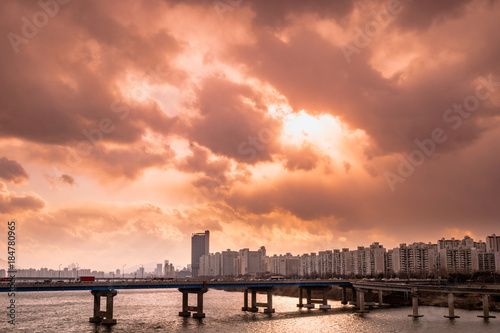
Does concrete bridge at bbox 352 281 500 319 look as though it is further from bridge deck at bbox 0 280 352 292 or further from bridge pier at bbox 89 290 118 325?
bridge pier at bbox 89 290 118 325

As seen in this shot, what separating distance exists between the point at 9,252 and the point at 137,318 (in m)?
66.8

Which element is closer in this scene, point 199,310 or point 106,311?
point 106,311

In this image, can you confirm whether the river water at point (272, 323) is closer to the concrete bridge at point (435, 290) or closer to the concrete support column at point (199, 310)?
the concrete support column at point (199, 310)

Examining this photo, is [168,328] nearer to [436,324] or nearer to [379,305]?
[436,324]

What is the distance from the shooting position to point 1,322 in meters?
112

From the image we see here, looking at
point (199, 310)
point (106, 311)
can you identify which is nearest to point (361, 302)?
point (199, 310)

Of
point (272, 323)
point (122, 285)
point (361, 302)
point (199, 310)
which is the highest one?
point (122, 285)

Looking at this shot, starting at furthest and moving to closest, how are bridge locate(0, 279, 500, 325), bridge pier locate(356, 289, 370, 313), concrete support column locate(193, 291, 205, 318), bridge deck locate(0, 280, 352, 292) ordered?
1. bridge pier locate(356, 289, 370, 313)
2. concrete support column locate(193, 291, 205, 318)
3. bridge locate(0, 279, 500, 325)
4. bridge deck locate(0, 280, 352, 292)

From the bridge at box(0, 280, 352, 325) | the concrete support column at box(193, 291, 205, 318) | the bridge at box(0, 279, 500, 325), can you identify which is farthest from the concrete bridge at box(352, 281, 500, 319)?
the concrete support column at box(193, 291, 205, 318)

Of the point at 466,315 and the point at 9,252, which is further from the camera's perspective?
the point at 466,315

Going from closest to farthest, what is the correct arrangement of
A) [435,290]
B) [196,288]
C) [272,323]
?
[272,323], [435,290], [196,288]

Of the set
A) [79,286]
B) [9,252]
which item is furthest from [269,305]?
[9,252]

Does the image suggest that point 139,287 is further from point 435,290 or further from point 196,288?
point 435,290

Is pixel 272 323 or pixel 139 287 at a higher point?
pixel 139 287
